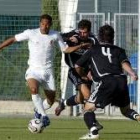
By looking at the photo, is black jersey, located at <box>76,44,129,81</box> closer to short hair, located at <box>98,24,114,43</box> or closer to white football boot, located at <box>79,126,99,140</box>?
short hair, located at <box>98,24,114,43</box>

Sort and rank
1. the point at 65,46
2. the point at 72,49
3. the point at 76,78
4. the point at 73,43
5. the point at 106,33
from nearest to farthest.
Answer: the point at 106,33
the point at 72,49
the point at 65,46
the point at 73,43
the point at 76,78

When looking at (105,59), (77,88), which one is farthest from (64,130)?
(105,59)

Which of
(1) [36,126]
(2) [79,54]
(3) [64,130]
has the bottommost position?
(3) [64,130]

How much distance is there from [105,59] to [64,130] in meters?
2.73

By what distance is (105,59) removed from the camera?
1266cm

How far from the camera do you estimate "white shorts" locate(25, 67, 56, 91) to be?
14.2 meters

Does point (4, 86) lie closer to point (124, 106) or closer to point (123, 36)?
point (123, 36)

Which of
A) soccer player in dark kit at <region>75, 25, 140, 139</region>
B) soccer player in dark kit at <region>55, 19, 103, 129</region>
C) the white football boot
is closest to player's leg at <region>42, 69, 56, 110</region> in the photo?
soccer player in dark kit at <region>55, 19, 103, 129</region>

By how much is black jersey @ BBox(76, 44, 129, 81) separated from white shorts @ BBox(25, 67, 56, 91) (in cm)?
165

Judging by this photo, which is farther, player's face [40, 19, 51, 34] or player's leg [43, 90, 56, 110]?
player's leg [43, 90, 56, 110]

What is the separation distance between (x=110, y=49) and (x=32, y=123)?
2.08m

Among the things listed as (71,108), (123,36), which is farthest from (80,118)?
(123,36)

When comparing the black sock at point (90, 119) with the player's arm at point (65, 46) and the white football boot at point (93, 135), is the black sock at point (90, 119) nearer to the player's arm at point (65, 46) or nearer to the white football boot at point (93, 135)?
Result: the white football boot at point (93, 135)

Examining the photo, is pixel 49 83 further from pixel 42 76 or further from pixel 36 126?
pixel 36 126
